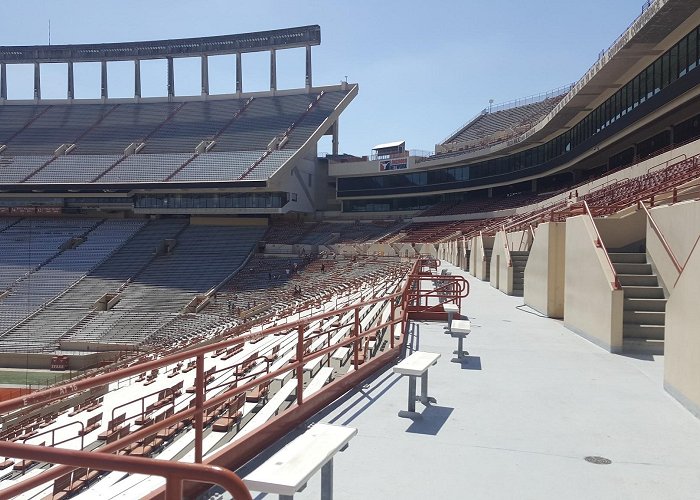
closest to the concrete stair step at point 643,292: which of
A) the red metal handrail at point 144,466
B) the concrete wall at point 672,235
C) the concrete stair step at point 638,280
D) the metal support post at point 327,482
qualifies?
the concrete wall at point 672,235

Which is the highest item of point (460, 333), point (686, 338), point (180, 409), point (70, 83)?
point (70, 83)

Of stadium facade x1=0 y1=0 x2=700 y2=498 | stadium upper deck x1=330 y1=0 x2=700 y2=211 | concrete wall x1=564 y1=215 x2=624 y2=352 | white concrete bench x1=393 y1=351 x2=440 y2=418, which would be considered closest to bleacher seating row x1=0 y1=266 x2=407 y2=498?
stadium facade x1=0 y1=0 x2=700 y2=498

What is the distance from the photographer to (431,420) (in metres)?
5.48

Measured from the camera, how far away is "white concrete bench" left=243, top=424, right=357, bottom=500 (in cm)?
285

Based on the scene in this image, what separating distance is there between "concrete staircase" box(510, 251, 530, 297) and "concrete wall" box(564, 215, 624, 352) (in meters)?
6.07

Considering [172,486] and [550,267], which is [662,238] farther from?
[172,486]

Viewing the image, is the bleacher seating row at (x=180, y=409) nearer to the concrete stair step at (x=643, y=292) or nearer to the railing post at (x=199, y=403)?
the railing post at (x=199, y=403)

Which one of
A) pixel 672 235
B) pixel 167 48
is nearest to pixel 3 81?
pixel 167 48

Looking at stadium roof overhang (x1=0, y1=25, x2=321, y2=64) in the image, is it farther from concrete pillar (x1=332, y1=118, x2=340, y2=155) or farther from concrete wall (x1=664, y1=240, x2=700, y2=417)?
concrete wall (x1=664, y1=240, x2=700, y2=417)

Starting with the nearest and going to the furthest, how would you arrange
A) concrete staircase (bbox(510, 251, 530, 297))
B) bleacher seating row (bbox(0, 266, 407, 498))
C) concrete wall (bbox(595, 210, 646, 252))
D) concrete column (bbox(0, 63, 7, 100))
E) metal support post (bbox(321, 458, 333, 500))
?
metal support post (bbox(321, 458, 333, 500)) < bleacher seating row (bbox(0, 266, 407, 498)) < concrete wall (bbox(595, 210, 646, 252)) < concrete staircase (bbox(510, 251, 530, 297)) < concrete column (bbox(0, 63, 7, 100))

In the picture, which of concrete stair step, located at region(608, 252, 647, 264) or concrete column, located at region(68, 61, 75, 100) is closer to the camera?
concrete stair step, located at region(608, 252, 647, 264)

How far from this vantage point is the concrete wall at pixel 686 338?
17.3 ft

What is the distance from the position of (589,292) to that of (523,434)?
4.80 m

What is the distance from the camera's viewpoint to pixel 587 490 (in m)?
3.95
